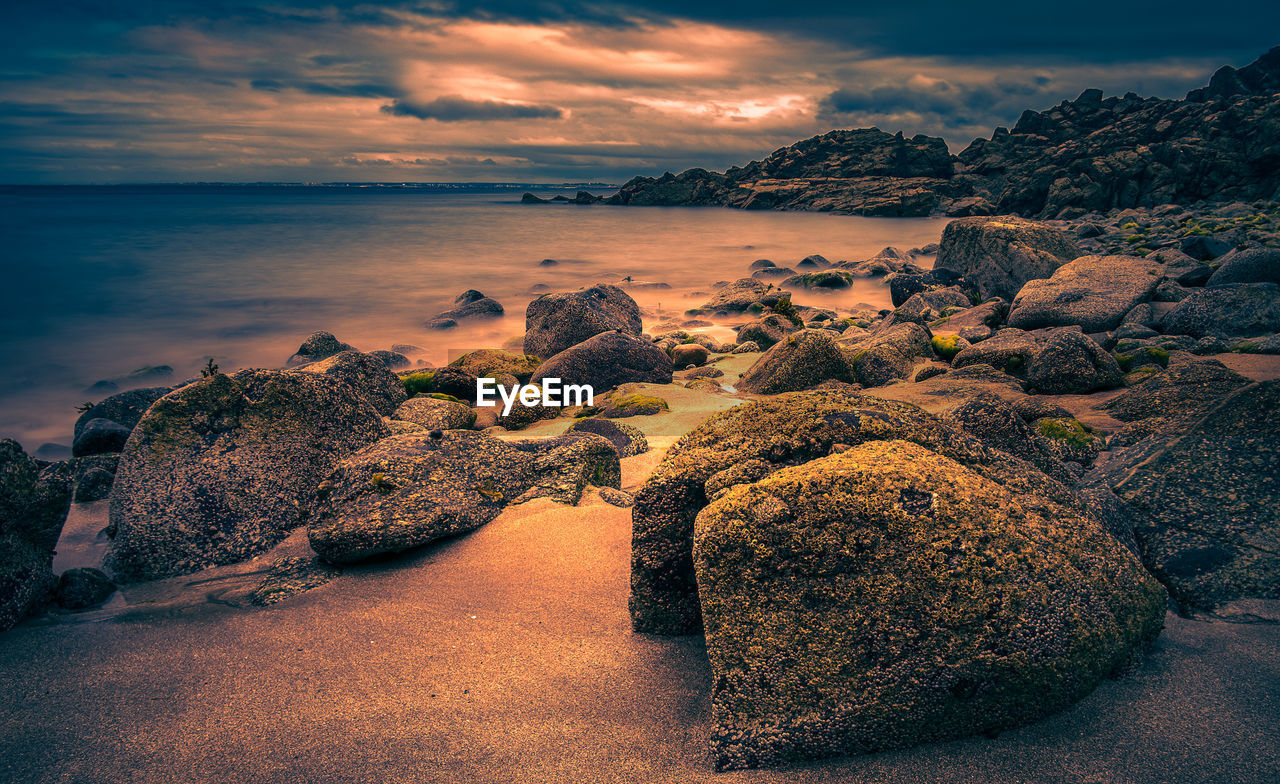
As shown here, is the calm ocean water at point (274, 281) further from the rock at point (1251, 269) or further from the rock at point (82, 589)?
the rock at point (1251, 269)

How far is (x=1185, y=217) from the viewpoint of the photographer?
25.9m

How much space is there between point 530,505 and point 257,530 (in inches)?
62.5

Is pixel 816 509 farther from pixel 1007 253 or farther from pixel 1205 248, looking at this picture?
pixel 1205 248

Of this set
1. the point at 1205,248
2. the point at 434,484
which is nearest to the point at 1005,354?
the point at 434,484

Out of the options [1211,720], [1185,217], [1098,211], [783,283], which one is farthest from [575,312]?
[1098,211]

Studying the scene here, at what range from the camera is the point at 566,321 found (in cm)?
978

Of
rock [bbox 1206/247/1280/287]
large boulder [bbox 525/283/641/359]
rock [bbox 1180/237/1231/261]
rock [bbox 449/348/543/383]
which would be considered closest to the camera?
rock [bbox 449/348/543/383]

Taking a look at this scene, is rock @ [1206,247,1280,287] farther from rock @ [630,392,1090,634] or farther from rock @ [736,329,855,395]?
rock @ [630,392,1090,634]

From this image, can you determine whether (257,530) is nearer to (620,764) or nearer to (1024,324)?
(620,764)

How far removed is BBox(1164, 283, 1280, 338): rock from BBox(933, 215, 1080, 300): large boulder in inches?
154

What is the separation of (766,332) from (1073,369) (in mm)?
5440

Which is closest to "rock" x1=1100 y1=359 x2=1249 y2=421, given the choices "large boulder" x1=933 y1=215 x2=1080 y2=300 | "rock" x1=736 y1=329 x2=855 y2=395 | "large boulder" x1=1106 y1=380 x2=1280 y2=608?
"large boulder" x1=1106 y1=380 x2=1280 y2=608

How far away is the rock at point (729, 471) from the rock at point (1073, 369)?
4.31m

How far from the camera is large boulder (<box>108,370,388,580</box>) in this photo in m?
3.54
